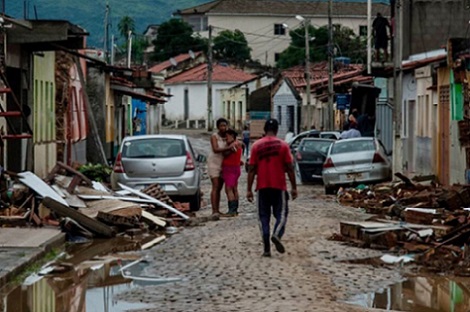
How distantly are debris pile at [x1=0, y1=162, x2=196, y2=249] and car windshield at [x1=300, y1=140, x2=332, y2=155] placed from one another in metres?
13.2

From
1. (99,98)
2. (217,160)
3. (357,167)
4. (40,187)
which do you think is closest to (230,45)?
(99,98)

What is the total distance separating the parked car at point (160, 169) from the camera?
24.1 m

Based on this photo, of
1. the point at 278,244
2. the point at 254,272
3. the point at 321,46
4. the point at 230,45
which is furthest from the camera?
the point at 230,45

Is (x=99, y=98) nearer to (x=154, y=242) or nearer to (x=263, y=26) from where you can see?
(x=154, y=242)

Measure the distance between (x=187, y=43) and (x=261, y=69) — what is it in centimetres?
2000

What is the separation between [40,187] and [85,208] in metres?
0.92

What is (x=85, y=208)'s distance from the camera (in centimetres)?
2042

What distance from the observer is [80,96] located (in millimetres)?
41031

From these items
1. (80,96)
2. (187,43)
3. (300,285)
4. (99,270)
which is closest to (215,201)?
(99,270)

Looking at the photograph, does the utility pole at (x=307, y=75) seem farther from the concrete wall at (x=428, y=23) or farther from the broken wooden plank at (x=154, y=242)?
the broken wooden plank at (x=154, y=242)

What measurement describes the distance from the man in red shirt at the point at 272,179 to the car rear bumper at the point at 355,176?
1515cm

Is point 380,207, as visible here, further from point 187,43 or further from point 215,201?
point 187,43

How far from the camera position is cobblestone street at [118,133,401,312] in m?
11.9

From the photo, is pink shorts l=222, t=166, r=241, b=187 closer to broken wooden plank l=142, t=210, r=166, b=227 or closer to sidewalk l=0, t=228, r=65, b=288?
broken wooden plank l=142, t=210, r=166, b=227
